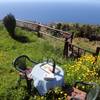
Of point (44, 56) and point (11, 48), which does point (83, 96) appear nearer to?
point (44, 56)

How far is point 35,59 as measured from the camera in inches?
604

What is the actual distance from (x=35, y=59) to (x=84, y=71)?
3.53m

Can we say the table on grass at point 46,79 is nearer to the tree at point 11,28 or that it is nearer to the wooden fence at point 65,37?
the wooden fence at point 65,37

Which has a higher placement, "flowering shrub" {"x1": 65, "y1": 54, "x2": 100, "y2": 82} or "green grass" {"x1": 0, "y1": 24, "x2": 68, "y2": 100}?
"flowering shrub" {"x1": 65, "y1": 54, "x2": 100, "y2": 82}

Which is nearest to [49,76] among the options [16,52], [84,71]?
[84,71]

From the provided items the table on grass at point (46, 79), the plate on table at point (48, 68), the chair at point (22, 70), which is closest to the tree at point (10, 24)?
the chair at point (22, 70)

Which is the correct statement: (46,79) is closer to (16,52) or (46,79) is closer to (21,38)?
(16,52)

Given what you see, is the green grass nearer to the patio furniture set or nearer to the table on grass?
the patio furniture set

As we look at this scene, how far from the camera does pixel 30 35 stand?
20.6 meters

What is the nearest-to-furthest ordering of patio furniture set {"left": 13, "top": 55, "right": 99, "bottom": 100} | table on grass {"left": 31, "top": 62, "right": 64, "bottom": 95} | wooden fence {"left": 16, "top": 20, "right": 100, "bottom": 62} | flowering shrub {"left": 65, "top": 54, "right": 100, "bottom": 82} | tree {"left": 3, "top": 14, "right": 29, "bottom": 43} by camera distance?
patio furniture set {"left": 13, "top": 55, "right": 99, "bottom": 100} < table on grass {"left": 31, "top": 62, "right": 64, "bottom": 95} < flowering shrub {"left": 65, "top": 54, "right": 100, "bottom": 82} < wooden fence {"left": 16, "top": 20, "right": 100, "bottom": 62} < tree {"left": 3, "top": 14, "right": 29, "bottom": 43}

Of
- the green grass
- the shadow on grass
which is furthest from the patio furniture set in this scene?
the shadow on grass

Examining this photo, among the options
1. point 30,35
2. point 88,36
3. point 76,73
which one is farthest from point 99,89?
point 88,36

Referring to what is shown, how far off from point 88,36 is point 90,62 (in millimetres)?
13629

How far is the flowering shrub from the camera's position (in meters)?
11.8
